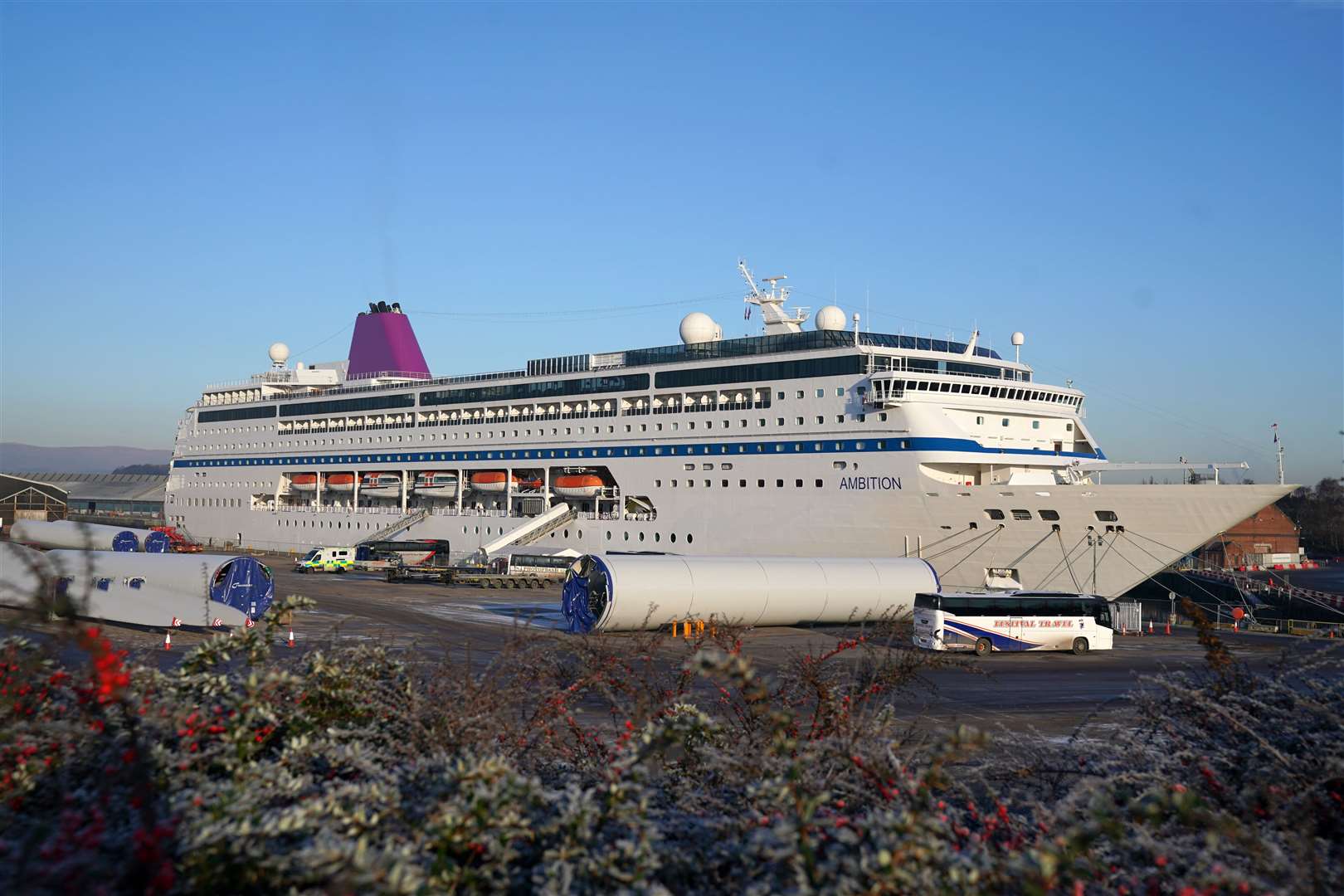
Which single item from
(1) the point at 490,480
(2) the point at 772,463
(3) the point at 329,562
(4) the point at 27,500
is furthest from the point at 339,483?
(4) the point at 27,500

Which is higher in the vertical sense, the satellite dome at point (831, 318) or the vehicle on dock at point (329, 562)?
the satellite dome at point (831, 318)

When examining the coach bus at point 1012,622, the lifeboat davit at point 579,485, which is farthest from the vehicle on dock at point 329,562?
the coach bus at point 1012,622

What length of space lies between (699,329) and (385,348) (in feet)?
95.3

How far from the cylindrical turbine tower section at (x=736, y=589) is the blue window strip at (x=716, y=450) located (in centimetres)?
461

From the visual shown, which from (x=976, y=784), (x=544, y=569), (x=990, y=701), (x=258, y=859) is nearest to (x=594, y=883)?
(x=258, y=859)

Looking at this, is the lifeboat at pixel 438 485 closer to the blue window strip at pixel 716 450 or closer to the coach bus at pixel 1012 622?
the blue window strip at pixel 716 450

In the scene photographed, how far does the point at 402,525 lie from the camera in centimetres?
5494

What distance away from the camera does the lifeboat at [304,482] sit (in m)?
62.6

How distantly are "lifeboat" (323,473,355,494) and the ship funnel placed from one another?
7.87 m

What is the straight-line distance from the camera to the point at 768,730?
9891 millimetres

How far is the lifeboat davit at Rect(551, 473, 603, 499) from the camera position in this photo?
45.1 m

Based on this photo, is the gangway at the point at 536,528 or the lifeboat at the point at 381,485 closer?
the gangway at the point at 536,528

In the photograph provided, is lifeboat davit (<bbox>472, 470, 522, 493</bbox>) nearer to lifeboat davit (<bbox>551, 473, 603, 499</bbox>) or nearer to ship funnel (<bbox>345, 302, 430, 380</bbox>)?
lifeboat davit (<bbox>551, 473, 603, 499</bbox>)

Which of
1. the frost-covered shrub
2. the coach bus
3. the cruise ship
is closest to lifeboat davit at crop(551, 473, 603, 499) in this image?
the cruise ship
